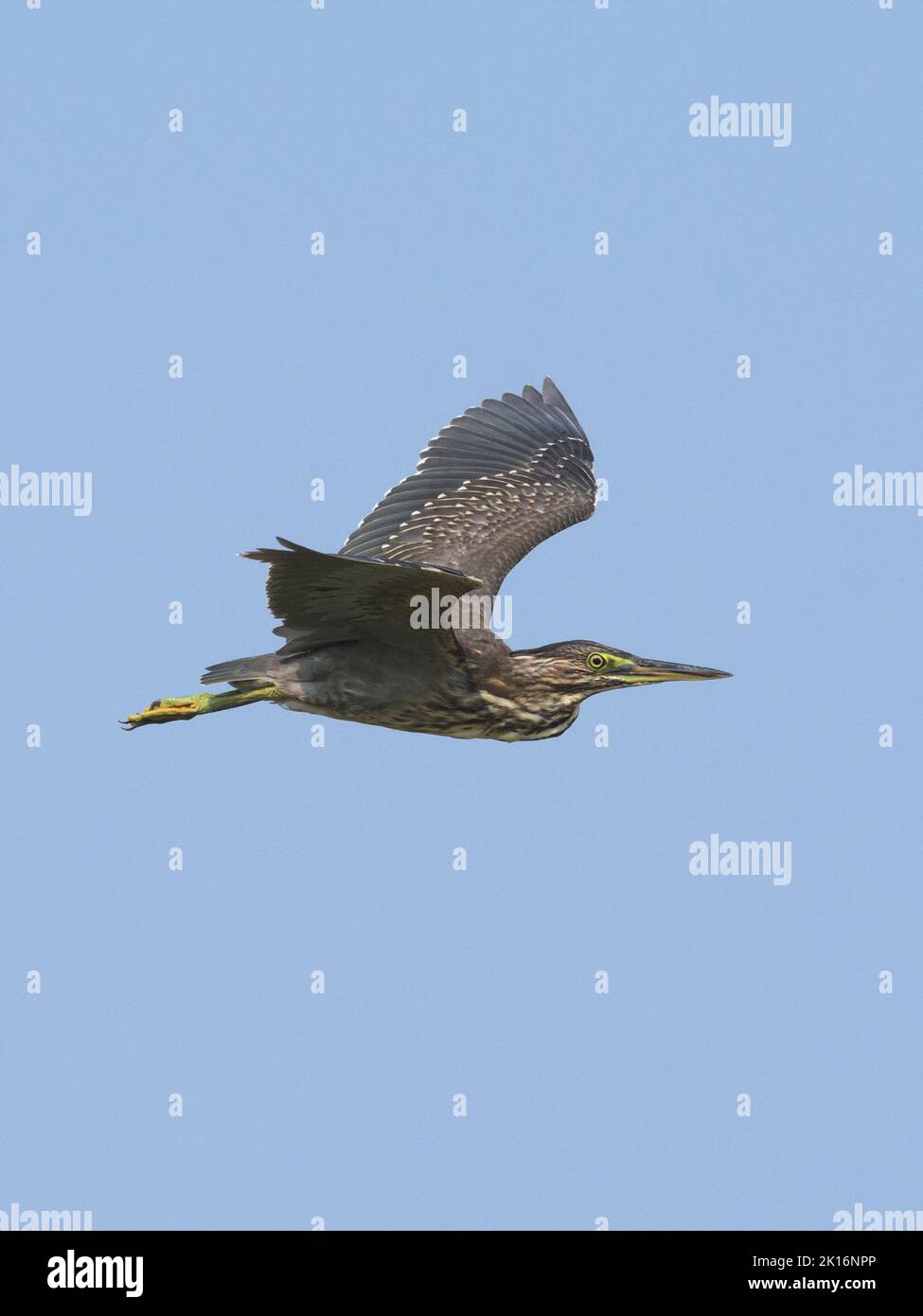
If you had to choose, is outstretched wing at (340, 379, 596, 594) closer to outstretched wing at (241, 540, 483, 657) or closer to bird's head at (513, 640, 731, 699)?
bird's head at (513, 640, 731, 699)

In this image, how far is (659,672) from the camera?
12898mm

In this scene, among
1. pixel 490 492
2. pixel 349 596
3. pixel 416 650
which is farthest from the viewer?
pixel 490 492

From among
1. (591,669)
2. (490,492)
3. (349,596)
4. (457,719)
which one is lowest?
(457,719)

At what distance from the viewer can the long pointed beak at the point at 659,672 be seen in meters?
12.9

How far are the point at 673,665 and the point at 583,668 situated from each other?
0.57 metres

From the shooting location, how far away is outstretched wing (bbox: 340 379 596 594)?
14.4 m

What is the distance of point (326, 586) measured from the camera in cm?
1172

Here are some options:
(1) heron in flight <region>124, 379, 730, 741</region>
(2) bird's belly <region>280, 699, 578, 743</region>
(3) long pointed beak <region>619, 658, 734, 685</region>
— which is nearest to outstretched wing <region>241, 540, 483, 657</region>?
(1) heron in flight <region>124, 379, 730, 741</region>

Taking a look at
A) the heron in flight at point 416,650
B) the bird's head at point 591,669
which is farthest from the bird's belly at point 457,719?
the bird's head at point 591,669

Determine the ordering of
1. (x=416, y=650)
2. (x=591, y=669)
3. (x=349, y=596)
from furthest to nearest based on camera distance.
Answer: (x=591, y=669)
(x=416, y=650)
(x=349, y=596)

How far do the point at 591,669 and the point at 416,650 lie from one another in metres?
1.16

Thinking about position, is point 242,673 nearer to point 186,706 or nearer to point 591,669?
point 186,706

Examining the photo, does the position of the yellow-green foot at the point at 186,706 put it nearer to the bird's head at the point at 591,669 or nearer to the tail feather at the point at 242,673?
the tail feather at the point at 242,673

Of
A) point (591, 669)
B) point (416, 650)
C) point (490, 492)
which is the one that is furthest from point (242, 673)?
point (490, 492)
